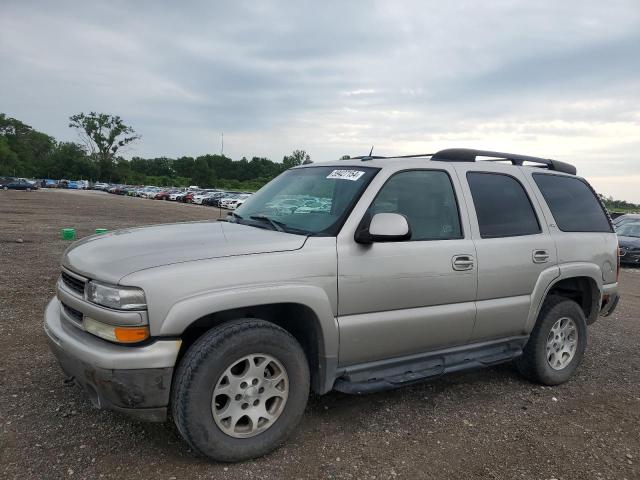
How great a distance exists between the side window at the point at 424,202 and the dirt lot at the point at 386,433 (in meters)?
1.36

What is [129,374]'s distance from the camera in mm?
2635

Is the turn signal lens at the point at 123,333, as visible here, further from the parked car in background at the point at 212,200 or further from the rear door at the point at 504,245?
the parked car in background at the point at 212,200

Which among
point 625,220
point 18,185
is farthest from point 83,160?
point 625,220

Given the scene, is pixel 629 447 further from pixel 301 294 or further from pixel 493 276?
pixel 301 294

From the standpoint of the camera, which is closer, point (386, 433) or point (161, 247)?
point (161, 247)

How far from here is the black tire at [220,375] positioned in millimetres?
2738

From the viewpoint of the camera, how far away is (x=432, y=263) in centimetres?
355

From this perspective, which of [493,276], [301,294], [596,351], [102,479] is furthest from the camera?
[596,351]

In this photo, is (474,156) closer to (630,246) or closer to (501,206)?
(501,206)

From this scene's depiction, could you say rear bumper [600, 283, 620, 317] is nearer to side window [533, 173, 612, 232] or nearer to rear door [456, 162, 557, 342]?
side window [533, 173, 612, 232]

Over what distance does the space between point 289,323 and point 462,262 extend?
1346 mm

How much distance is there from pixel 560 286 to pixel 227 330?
3217 millimetres

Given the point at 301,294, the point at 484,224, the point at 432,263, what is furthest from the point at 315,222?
the point at 484,224

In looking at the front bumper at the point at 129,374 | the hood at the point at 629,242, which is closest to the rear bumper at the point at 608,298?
the front bumper at the point at 129,374
